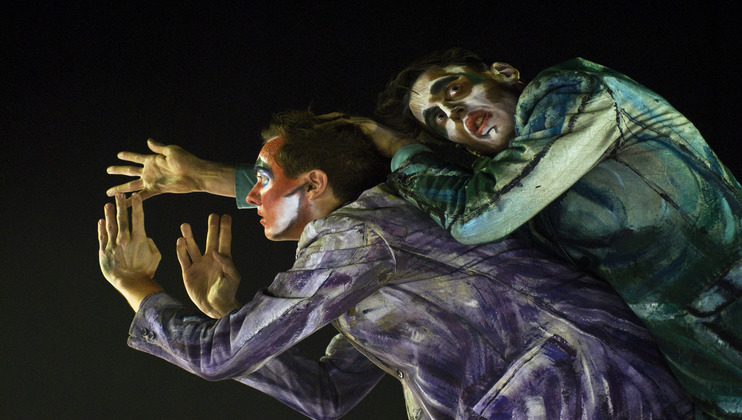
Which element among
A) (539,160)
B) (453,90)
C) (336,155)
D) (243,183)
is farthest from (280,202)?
(539,160)

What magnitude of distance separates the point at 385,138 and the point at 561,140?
425 millimetres

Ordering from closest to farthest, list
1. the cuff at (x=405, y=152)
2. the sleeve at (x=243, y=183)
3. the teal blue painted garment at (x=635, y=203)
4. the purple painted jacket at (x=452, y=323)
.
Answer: the teal blue painted garment at (x=635, y=203) → the purple painted jacket at (x=452, y=323) → the cuff at (x=405, y=152) → the sleeve at (x=243, y=183)

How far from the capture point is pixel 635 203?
1.39 meters

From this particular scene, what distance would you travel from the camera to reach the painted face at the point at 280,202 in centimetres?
170

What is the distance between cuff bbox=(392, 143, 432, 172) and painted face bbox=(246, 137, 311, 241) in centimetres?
21

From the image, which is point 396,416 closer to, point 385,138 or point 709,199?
point 385,138

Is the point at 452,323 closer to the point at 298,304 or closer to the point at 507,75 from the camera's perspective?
the point at 298,304

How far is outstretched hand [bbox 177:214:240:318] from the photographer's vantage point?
1865mm

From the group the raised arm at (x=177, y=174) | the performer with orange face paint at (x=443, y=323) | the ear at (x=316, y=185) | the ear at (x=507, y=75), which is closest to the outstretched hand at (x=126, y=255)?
the performer with orange face paint at (x=443, y=323)

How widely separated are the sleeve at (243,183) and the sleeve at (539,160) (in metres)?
0.62

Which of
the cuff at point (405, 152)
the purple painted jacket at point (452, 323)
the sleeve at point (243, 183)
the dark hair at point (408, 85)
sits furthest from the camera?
the sleeve at point (243, 183)

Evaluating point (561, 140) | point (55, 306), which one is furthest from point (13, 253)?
point (561, 140)

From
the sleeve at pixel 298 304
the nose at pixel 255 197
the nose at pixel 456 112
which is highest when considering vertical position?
the nose at pixel 456 112

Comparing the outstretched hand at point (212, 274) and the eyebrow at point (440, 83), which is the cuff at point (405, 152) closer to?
the eyebrow at point (440, 83)
